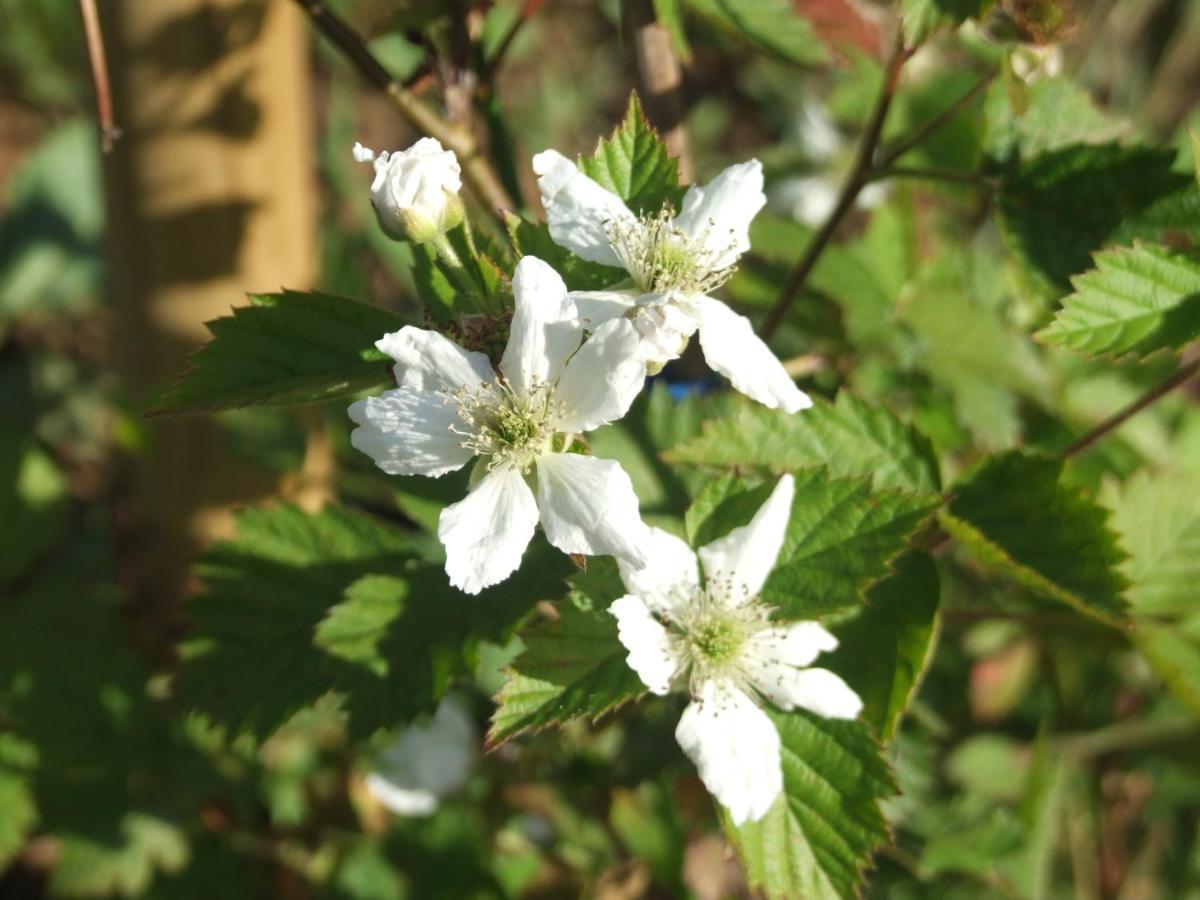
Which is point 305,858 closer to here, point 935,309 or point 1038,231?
point 935,309

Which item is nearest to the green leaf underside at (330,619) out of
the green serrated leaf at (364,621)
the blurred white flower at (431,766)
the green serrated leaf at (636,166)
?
the green serrated leaf at (364,621)

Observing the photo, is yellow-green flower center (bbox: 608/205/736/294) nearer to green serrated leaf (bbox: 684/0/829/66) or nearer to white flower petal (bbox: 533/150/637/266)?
white flower petal (bbox: 533/150/637/266)

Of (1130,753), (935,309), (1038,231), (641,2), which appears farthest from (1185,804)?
(641,2)

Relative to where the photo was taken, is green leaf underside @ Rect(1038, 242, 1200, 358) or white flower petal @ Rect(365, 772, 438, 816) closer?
green leaf underside @ Rect(1038, 242, 1200, 358)

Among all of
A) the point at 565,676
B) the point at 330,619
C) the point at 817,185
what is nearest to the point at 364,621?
the point at 330,619

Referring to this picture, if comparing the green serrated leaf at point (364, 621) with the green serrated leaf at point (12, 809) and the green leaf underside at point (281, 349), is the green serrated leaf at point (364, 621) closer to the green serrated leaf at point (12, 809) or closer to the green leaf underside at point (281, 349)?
the green leaf underside at point (281, 349)

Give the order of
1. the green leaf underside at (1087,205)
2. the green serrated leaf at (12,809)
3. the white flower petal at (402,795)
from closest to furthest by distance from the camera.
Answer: the green leaf underside at (1087,205) → the green serrated leaf at (12,809) → the white flower petal at (402,795)

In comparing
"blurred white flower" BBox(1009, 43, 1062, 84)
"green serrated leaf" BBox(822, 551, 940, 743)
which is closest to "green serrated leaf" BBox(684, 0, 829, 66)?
"blurred white flower" BBox(1009, 43, 1062, 84)
